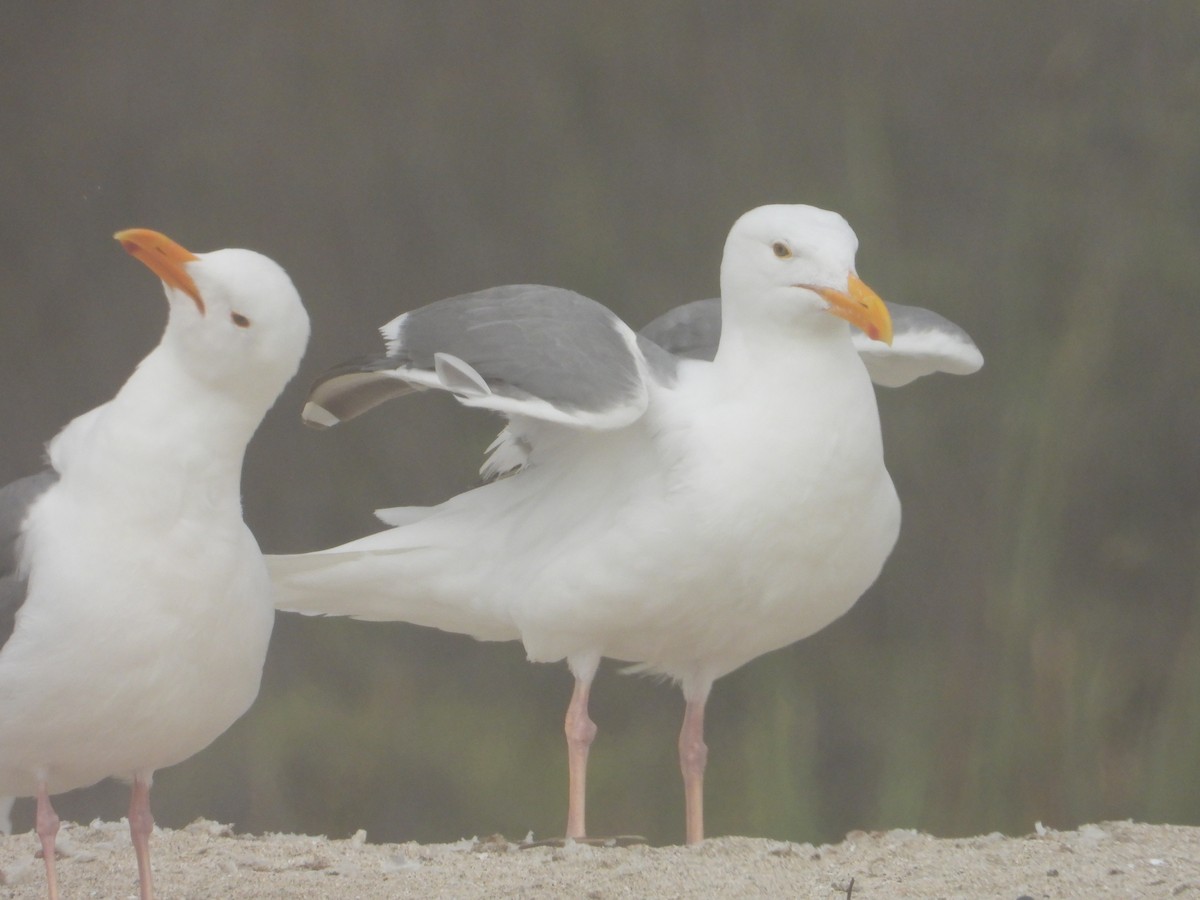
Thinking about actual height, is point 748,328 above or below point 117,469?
above

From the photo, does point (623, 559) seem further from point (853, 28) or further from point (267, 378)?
point (853, 28)

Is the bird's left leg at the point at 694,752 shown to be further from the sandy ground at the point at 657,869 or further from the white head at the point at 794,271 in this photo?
the white head at the point at 794,271

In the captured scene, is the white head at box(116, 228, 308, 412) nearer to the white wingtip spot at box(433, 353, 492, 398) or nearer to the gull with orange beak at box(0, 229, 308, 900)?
the gull with orange beak at box(0, 229, 308, 900)

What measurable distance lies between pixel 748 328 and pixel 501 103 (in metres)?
1.87

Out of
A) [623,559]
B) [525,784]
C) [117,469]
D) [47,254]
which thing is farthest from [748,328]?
[47,254]

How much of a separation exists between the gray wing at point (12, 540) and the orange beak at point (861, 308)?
1384 mm

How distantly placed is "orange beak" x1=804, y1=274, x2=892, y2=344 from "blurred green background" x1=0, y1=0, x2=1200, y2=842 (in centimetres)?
167

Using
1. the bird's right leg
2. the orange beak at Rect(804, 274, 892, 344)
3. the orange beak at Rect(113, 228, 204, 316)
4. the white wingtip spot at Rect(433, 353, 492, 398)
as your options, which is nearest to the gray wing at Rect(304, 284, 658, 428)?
the white wingtip spot at Rect(433, 353, 492, 398)

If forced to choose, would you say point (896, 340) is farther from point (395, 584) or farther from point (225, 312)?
point (225, 312)

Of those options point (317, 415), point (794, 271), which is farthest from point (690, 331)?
point (317, 415)

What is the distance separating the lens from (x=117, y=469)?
8.74 ft

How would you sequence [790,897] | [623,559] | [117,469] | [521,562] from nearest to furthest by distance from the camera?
[117,469], [790,897], [623,559], [521,562]

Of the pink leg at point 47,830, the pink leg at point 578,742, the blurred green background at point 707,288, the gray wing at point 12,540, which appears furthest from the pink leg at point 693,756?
the gray wing at point 12,540

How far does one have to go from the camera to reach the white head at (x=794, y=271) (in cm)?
336
